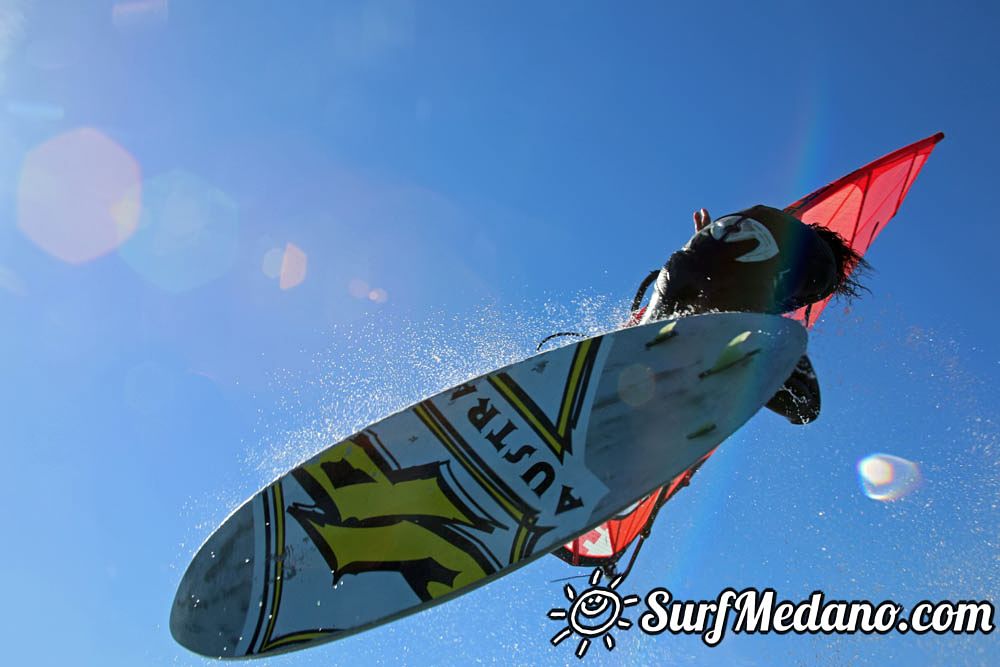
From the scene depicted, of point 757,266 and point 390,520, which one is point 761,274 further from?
→ point 390,520

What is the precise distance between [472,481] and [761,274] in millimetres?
2656

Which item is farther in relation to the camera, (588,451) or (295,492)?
(295,492)

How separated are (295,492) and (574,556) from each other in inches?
154

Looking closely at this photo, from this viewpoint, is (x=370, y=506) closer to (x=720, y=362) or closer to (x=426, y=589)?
(x=426, y=589)

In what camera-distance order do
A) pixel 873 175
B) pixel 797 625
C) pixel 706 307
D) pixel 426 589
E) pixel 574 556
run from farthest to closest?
pixel 873 175
pixel 574 556
pixel 797 625
pixel 706 307
pixel 426 589

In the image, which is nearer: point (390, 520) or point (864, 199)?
point (390, 520)

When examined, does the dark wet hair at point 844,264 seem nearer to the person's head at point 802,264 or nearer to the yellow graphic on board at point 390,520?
the person's head at point 802,264

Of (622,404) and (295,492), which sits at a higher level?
(622,404)

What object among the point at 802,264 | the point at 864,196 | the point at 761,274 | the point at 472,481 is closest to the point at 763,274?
the point at 761,274

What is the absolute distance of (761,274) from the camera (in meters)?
4.87

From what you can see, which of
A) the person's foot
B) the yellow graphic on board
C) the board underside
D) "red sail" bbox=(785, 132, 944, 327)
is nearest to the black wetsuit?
the person's foot

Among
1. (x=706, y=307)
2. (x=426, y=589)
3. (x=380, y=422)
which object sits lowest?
(x=426, y=589)

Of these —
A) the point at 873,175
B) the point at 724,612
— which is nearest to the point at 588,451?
the point at 724,612

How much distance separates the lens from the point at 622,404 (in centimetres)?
386
